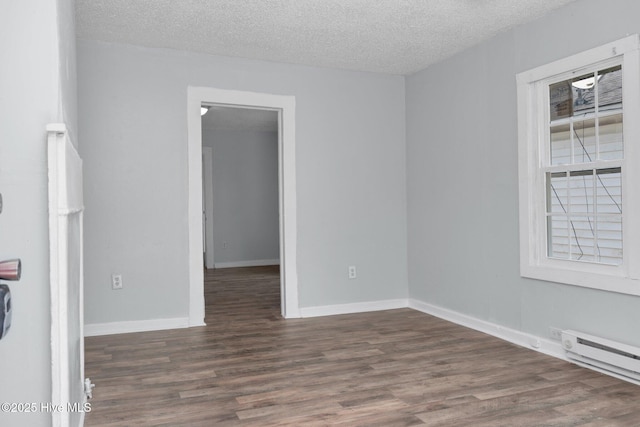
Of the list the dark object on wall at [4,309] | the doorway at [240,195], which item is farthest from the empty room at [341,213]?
the doorway at [240,195]

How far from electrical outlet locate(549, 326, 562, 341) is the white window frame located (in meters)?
0.34

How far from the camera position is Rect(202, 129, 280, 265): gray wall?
8984 millimetres

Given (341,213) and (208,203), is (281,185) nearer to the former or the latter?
(341,213)

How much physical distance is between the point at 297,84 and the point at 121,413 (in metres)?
3.32

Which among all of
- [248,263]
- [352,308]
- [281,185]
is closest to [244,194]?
[248,263]

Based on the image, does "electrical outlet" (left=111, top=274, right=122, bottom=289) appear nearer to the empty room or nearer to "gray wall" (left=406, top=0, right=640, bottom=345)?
the empty room

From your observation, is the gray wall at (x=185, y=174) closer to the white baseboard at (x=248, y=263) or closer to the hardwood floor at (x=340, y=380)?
the hardwood floor at (x=340, y=380)

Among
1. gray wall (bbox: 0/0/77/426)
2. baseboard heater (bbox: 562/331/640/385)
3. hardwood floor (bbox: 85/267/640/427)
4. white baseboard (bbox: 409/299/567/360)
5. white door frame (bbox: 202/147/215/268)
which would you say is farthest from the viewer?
white door frame (bbox: 202/147/215/268)

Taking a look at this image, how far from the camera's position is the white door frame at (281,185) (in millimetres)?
4520

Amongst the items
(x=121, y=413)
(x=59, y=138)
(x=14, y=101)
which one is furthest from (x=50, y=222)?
(x=121, y=413)

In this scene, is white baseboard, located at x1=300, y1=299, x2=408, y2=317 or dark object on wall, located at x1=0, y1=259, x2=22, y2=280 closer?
dark object on wall, located at x1=0, y1=259, x2=22, y2=280

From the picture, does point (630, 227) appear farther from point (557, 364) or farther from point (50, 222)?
point (50, 222)

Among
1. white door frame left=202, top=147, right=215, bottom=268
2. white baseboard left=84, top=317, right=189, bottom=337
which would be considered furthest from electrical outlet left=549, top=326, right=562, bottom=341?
white door frame left=202, top=147, right=215, bottom=268

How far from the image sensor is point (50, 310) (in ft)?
5.37
